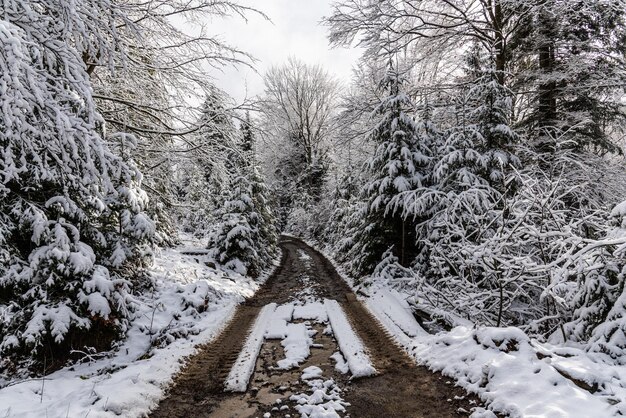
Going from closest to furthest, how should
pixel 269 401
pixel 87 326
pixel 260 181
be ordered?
pixel 269 401 → pixel 87 326 → pixel 260 181

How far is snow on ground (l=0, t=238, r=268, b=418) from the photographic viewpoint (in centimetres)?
341

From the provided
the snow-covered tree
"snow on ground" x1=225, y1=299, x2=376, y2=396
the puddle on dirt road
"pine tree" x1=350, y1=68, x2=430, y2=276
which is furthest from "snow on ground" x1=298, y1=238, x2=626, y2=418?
"pine tree" x1=350, y1=68, x2=430, y2=276

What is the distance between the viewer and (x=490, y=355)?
4062 millimetres

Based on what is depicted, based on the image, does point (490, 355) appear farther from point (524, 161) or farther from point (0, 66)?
point (524, 161)

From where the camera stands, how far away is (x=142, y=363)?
4.71 meters

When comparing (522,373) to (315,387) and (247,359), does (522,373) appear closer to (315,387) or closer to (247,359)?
(315,387)

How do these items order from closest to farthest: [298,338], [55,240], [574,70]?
[55,240] → [298,338] → [574,70]

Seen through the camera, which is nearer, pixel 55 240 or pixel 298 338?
pixel 55 240

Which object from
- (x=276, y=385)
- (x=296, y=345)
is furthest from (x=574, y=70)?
(x=276, y=385)

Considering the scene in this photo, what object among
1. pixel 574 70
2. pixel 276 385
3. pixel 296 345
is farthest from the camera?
pixel 574 70

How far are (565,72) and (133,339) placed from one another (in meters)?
12.4

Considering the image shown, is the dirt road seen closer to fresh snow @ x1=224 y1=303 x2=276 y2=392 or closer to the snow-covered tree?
fresh snow @ x1=224 y1=303 x2=276 y2=392

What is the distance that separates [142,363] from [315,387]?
2.44m

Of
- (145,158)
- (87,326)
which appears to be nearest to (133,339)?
(87,326)
